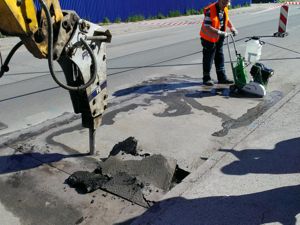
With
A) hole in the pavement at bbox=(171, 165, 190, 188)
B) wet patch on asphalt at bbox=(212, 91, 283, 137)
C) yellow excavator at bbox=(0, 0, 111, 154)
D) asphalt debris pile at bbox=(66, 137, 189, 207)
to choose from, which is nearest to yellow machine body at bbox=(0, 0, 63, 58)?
yellow excavator at bbox=(0, 0, 111, 154)

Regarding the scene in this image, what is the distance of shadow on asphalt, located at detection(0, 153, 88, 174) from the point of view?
4.80m

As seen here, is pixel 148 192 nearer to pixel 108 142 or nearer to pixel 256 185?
pixel 256 185

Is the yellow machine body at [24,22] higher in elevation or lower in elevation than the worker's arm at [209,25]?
higher

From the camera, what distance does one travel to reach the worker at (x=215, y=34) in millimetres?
7793

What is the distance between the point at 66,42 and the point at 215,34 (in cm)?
469

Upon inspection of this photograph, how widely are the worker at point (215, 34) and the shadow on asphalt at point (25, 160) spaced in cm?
407

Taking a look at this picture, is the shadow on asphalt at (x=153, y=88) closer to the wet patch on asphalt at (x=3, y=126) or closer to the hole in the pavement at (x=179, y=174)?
the wet patch on asphalt at (x=3, y=126)

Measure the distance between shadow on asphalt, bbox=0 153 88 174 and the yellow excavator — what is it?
1.66 ft

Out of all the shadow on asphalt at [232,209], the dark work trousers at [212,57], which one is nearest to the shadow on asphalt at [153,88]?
the dark work trousers at [212,57]

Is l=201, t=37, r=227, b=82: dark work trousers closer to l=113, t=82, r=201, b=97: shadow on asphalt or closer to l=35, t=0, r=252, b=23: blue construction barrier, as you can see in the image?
l=113, t=82, r=201, b=97: shadow on asphalt

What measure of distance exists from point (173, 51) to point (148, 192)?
9338mm

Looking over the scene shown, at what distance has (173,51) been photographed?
13.0m

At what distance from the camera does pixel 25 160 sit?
16.4ft

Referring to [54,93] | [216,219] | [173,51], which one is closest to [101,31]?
[216,219]
